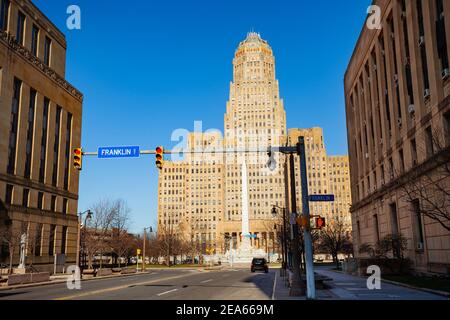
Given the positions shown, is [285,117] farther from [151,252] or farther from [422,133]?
[422,133]

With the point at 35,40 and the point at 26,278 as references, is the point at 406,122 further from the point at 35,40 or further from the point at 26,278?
the point at 35,40

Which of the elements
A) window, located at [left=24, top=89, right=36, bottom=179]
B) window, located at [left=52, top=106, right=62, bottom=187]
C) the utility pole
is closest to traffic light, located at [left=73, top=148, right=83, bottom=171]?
the utility pole

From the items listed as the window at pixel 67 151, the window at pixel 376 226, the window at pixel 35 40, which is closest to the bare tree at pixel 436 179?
the window at pixel 376 226

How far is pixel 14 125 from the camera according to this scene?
1891 inches

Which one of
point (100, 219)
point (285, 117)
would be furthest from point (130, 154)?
point (285, 117)

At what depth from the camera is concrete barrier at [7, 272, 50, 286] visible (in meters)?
28.9

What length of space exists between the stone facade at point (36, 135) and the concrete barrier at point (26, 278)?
12569 millimetres

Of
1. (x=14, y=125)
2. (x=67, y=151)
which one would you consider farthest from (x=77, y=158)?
(x=67, y=151)

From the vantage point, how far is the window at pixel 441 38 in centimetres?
2719

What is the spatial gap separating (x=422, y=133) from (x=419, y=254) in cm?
896

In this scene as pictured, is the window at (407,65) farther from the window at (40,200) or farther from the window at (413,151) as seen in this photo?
the window at (40,200)

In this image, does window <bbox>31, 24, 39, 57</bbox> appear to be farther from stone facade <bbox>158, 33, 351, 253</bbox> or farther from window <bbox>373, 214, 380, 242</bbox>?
stone facade <bbox>158, 33, 351, 253</bbox>

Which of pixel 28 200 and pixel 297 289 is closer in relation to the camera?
pixel 297 289

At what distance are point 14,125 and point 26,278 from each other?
74.3 feet
